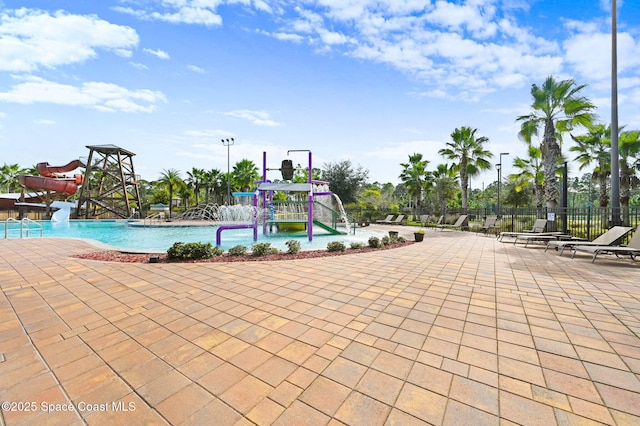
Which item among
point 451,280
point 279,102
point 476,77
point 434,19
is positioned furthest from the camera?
point 279,102

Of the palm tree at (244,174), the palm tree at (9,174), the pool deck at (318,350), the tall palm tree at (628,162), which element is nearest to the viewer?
the pool deck at (318,350)

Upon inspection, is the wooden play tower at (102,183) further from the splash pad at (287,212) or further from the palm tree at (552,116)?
the palm tree at (552,116)

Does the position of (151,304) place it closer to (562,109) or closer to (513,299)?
(513,299)

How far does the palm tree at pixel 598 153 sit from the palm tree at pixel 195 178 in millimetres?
41340

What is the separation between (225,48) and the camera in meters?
10.2

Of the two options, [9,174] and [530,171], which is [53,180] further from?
[530,171]

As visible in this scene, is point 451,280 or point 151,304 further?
point 451,280

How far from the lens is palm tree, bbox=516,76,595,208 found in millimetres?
11688

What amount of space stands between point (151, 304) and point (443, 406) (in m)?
3.77

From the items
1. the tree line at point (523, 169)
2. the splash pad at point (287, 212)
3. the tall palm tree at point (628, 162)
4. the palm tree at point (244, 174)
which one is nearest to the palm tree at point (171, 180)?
the tree line at point (523, 169)

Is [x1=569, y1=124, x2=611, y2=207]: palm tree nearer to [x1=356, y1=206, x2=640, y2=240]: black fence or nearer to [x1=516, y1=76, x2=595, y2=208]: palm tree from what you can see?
[x1=356, y1=206, x2=640, y2=240]: black fence

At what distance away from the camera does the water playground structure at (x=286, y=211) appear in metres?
12.5

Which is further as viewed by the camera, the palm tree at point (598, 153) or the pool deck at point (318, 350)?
the palm tree at point (598, 153)

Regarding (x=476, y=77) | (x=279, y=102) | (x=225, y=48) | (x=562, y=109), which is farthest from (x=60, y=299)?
(x=562, y=109)
